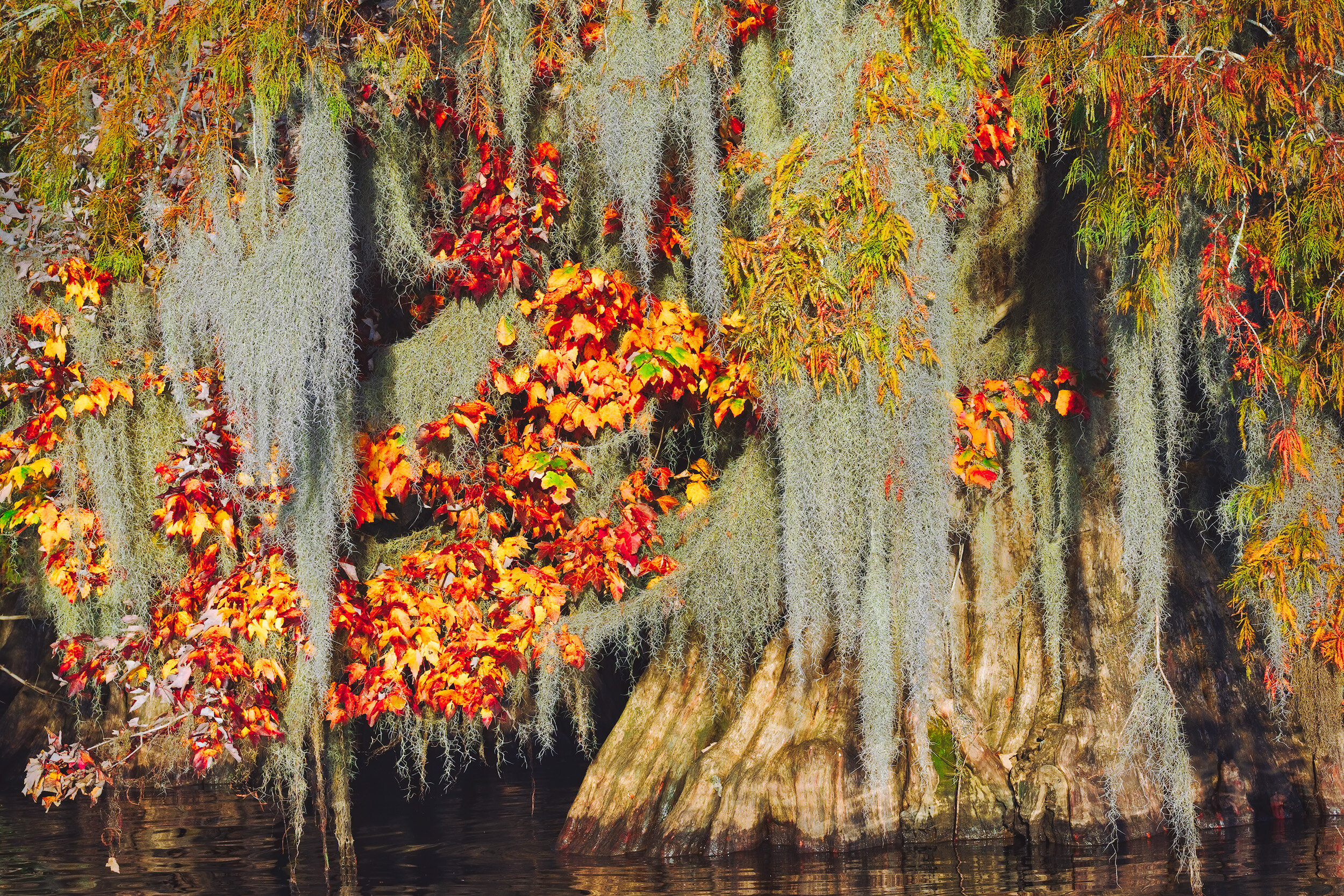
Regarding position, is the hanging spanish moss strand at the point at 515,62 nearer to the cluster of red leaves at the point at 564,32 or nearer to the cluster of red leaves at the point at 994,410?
the cluster of red leaves at the point at 564,32

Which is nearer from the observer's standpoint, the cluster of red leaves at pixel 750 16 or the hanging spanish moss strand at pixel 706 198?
the hanging spanish moss strand at pixel 706 198

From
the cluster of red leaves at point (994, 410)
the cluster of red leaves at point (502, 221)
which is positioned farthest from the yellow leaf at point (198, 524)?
the cluster of red leaves at point (994, 410)

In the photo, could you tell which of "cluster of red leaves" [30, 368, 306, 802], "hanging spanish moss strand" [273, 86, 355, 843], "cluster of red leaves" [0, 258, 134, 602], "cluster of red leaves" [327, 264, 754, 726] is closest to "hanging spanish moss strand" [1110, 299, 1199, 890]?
"cluster of red leaves" [327, 264, 754, 726]

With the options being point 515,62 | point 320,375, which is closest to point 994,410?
point 515,62

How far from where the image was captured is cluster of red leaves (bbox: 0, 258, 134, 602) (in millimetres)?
5801

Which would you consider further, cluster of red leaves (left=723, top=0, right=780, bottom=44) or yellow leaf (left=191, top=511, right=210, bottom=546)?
yellow leaf (left=191, top=511, right=210, bottom=546)

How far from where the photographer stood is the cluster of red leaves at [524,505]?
18.9ft

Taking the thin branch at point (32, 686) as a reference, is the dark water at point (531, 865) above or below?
below

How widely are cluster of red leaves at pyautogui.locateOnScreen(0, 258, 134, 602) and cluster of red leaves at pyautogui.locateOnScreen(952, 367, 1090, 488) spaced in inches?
154

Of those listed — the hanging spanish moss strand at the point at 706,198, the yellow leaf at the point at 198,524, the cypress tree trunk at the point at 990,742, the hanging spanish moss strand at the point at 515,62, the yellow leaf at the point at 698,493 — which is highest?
the hanging spanish moss strand at the point at 515,62

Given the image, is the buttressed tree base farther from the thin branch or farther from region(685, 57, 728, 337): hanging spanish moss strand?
the thin branch

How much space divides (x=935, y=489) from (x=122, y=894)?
4.01m

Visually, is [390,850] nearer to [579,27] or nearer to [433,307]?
[433,307]

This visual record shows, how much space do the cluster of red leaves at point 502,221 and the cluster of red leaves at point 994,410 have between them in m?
2.11
